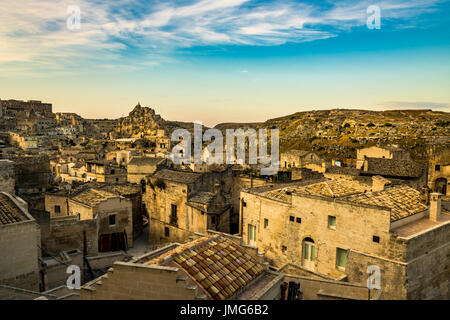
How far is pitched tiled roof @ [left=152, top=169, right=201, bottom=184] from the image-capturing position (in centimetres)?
2620

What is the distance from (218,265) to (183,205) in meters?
15.2

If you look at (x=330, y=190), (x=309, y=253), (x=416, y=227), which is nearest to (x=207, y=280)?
(x=309, y=253)

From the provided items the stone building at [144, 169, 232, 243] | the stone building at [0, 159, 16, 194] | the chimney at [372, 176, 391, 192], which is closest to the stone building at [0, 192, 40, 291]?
the stone building at [0, 159, 16, 194]

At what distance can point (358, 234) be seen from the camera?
52.7 feet

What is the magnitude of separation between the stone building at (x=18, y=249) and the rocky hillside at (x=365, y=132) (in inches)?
2259

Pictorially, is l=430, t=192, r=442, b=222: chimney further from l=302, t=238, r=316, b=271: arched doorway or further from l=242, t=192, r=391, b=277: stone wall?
Result: l=302, t=238, r=316, b=271: arched doorway

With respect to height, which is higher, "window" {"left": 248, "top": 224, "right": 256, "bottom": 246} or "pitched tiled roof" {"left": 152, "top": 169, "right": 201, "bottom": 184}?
"pitched tiled roof" {"left": 152, "top": 169, "right": 201, "bottom": 184}

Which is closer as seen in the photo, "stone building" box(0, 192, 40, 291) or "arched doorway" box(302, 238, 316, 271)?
"stone building" box(0, 192, 40, 291)

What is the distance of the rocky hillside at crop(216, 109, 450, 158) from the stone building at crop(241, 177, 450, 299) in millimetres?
43456

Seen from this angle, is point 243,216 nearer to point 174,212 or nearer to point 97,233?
point 174,212

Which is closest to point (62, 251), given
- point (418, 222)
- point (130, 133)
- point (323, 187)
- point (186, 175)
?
point (186, 175)

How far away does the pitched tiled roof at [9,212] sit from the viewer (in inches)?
600

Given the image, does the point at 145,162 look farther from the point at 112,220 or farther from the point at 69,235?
the point at 69,235

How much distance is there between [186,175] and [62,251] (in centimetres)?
1058
